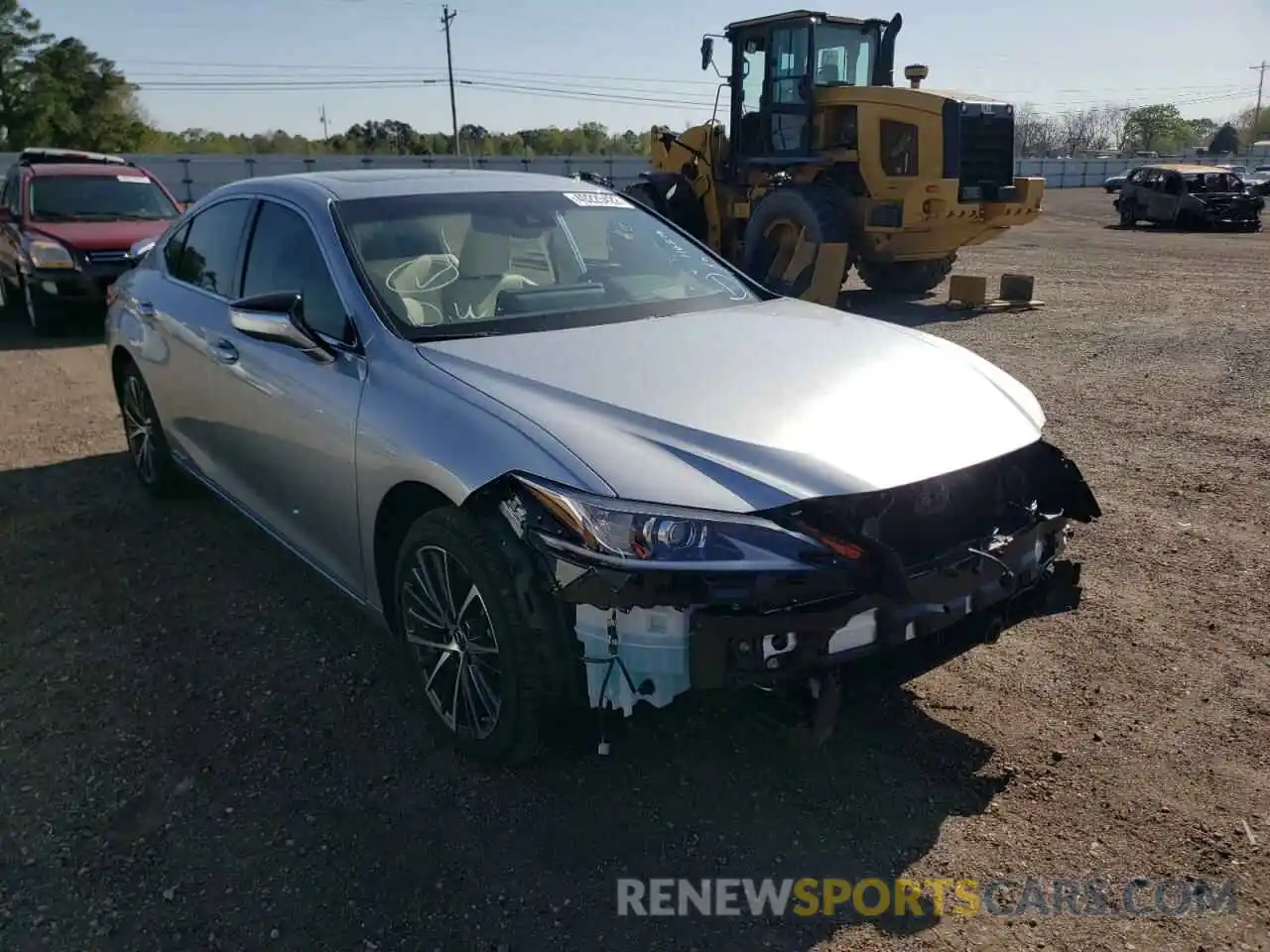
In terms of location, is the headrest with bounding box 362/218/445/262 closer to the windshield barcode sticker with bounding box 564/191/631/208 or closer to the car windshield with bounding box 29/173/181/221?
the windshield barcode sticker with bounding box 564/191/631/208

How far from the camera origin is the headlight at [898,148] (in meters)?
11.9

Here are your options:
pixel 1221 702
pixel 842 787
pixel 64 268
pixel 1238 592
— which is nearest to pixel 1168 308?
pixel 1238 592

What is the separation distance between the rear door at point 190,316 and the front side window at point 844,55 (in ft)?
30.9

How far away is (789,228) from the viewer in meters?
12.6

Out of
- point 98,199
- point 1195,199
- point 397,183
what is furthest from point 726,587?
point 1195,199

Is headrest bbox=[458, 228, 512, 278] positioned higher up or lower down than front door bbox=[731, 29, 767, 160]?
lower down

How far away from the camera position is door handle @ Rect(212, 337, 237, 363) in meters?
4.20

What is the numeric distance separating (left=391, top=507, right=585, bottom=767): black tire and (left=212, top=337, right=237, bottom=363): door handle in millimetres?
1522

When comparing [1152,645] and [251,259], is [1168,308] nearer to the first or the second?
[1152,645]

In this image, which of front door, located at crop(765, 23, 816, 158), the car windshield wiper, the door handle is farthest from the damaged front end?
front door, located at crop(765, 23, 816, 158)

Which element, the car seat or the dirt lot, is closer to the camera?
the dirt lot

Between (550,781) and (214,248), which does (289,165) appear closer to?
(214,248)

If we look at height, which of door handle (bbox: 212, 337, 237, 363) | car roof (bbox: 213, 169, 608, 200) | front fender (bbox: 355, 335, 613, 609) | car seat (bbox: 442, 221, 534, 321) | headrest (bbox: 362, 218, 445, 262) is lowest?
front fender (bbox: 355, 335, 613, 609)

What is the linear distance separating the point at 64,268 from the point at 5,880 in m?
9.05
